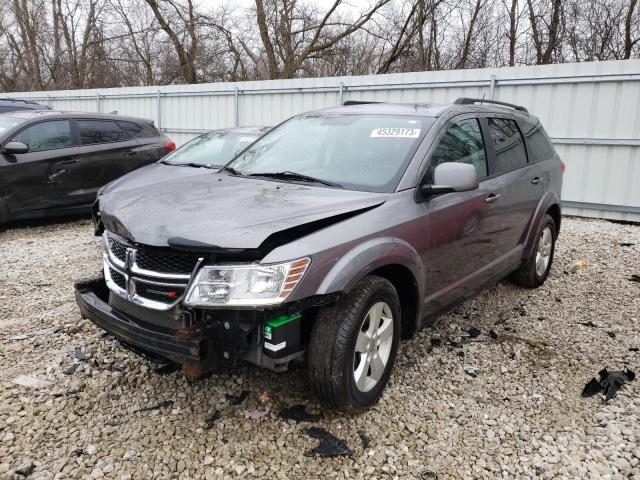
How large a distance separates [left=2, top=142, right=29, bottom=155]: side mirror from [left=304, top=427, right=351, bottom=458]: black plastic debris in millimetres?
5827

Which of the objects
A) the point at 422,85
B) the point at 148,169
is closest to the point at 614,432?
the point at 148,169

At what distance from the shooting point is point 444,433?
276 cm

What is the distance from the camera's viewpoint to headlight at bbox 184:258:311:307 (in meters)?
2.33

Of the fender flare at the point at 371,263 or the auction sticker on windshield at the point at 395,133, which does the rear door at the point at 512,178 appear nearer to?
the auction sticker on windshield at the point at 395,133

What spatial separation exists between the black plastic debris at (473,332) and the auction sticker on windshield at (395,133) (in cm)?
167

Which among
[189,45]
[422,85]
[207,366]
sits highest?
[189,45]

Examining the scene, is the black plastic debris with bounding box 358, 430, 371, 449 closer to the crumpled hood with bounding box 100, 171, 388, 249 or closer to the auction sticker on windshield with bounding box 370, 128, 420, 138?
the crumpled hood with bounding box 100, 171, 388, 249

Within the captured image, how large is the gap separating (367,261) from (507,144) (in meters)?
2.28

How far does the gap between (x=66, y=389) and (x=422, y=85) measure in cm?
821

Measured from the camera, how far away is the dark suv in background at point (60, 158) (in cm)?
671

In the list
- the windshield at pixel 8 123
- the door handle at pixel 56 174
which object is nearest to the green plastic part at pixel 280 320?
the door handle at pixel 56 174

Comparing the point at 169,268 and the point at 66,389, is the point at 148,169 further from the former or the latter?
the point at 169,268

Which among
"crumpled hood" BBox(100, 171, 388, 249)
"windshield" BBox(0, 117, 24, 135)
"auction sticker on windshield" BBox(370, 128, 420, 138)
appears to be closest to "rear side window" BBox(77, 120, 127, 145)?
"windshield" BBox(0, 117, 24, 135)

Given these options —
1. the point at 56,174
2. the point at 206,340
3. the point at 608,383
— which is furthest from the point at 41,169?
the point at 608,383
